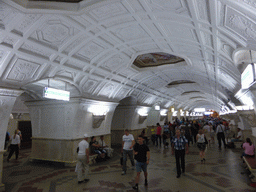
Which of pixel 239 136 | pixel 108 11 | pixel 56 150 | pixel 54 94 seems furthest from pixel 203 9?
pixel 239 136

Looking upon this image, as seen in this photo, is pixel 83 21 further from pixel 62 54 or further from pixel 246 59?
pixel 246 59

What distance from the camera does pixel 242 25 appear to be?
11.1 feet

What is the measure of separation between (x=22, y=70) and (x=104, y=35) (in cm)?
291

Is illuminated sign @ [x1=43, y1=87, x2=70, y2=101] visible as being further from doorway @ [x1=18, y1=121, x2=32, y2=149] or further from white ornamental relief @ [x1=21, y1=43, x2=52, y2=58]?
doorway @ [x1=18, y1=121, x2=32, y2=149]

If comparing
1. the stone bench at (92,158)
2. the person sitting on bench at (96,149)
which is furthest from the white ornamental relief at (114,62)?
the stone bench at (92,158)

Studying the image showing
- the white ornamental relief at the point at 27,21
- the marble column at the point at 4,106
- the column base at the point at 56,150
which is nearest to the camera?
the white ornamental relief at the point at 27,21

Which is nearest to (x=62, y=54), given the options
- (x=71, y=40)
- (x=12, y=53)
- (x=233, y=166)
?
(x=71, y=40)

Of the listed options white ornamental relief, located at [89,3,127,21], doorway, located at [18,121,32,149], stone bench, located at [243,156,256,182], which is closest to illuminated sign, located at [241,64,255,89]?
stone bench, located at [243,156,256,182]

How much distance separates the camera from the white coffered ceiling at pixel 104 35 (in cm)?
386

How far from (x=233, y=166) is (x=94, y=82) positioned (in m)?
7.08

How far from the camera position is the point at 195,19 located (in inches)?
171

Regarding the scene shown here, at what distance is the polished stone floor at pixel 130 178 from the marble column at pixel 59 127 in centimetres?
67

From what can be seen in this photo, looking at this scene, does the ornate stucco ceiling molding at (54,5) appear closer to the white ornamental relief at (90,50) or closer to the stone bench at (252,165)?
the white ornamental relief at (90,50)

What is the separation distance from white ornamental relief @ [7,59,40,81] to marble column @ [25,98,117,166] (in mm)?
2772
